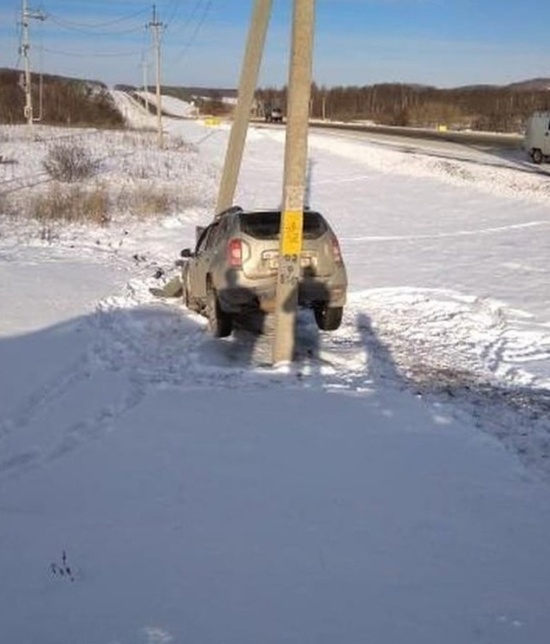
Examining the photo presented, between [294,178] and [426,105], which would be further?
[426,105]

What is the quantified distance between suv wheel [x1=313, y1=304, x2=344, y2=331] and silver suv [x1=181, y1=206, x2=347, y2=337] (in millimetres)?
12

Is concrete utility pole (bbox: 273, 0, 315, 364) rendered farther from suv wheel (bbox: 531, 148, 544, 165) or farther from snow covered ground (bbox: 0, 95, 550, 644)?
suv wheel (bbox: 531, 148, 544, 165)

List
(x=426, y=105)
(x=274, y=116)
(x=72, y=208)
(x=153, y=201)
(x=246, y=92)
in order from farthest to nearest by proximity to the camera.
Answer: (x=426, y=105) < (x=274, y=116) < (x=153, y=201) < (x=72, y=208) < (x=246, y=92)

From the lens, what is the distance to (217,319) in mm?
10055

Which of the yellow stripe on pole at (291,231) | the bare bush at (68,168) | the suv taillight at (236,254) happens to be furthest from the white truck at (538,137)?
the yellow stripe on pole at (291,231)

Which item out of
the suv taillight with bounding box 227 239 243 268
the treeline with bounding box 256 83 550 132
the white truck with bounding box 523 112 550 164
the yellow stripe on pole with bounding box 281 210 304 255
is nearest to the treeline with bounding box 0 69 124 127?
the treeline with bounding box 256 83 550 132

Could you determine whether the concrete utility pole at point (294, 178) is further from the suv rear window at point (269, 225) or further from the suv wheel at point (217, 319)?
the suv wheel at point (217, 319)

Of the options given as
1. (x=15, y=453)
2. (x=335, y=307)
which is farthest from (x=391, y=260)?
(x=15, y=453)

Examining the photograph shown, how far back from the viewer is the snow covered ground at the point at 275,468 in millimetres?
3885

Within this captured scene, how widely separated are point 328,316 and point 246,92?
5342 millimetres

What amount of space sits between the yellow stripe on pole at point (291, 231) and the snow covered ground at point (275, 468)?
4.00 ft

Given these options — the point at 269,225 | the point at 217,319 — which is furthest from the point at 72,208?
the point at 269,225

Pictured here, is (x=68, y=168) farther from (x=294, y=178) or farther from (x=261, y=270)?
(x=294, y=178)

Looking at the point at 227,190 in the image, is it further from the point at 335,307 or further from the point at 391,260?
the point at 335,307
